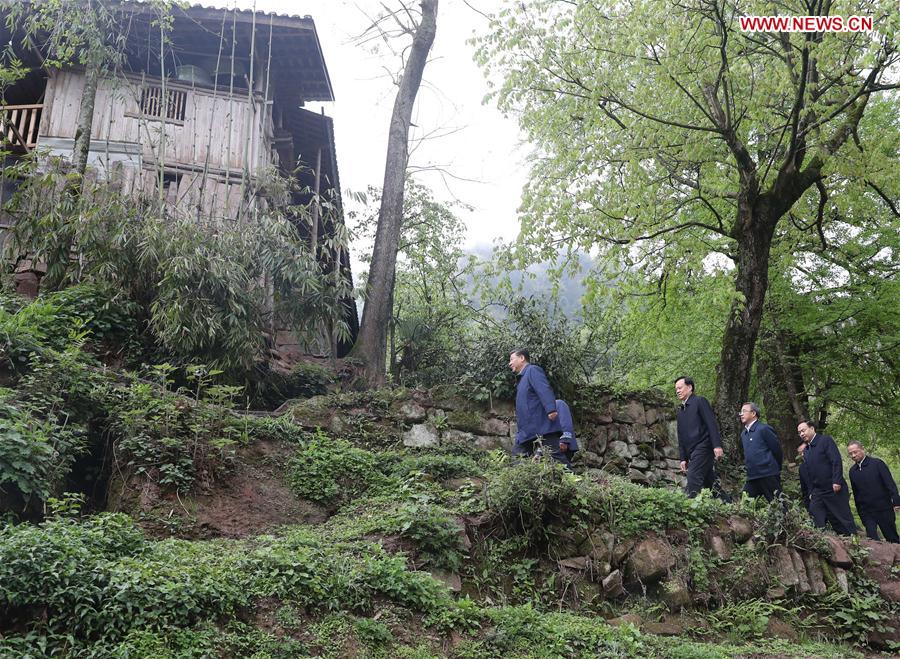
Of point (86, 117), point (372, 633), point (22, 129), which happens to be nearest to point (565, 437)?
point (372, 633)

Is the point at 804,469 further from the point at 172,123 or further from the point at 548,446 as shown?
the point at 172,123

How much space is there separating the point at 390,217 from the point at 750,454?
8069 millimetres

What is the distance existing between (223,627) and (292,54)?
44.2 ft

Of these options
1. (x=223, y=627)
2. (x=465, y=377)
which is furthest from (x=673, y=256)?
(x=223, y=627)

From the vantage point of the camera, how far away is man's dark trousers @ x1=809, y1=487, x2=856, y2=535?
30.0ft

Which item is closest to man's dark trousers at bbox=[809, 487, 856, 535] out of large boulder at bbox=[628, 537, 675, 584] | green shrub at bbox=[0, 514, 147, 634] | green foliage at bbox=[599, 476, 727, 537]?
green foliage at bbox=[599, 476, 727, 537]

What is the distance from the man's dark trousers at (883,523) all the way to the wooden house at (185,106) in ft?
28.7

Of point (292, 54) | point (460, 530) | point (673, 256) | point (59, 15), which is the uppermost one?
point (292, 54)

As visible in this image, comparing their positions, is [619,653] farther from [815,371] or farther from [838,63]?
[815,371]

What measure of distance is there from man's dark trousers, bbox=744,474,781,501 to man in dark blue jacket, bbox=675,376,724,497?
0.56 meters

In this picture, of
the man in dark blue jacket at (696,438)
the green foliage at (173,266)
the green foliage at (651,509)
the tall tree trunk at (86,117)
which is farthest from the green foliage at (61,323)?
the man in dark blue jacket at (696,438)

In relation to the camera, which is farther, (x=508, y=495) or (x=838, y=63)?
(x=838, y=63)

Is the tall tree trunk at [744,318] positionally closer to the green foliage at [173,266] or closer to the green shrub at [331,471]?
the green shrub at [331,471]

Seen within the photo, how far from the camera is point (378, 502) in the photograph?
762 centimetres
